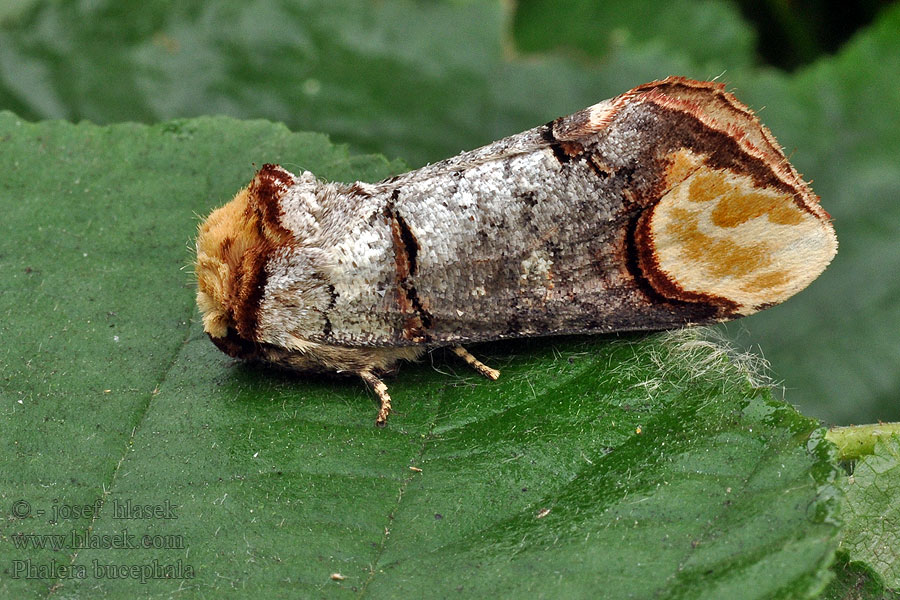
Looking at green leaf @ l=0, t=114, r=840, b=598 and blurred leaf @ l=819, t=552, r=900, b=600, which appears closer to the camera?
green leaf @ l=0, t=114, r=840, b=598

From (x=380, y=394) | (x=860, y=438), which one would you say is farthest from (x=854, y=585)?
(x=380, y=394)

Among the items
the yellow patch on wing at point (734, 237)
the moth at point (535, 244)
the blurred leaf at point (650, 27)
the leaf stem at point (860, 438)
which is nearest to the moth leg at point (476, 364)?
the moth at point (535, 244)

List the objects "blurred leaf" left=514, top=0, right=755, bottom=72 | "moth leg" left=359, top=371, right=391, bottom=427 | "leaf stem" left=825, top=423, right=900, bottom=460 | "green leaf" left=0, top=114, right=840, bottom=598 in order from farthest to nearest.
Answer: "blurred leaf" left=514, top=0, right=755, bottom=72
"moth leg" left=359, top=371, right=391, bottom=427
"leaf stem" left=825, top=423, right=900, bottom=460
"green leaf" left=0, top=114, right=840, bottom=598

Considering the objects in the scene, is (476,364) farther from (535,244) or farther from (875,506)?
(875,506)

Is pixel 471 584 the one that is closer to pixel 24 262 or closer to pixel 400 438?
pixel 400 438

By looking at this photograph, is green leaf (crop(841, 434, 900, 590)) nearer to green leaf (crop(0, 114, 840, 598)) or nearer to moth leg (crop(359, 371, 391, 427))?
green leaf (crop(0, 114, 840, 598))

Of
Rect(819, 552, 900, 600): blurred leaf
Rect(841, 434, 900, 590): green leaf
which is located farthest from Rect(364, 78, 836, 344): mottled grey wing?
Rect(819, 552, 900, 600): blurred leaf
